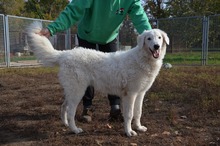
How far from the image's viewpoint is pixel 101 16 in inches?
171

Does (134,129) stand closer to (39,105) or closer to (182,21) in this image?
(39,105)

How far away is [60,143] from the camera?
346cm

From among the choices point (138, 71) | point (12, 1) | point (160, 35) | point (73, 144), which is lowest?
point (73, 144)

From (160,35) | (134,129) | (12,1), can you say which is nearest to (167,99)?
(134,129)

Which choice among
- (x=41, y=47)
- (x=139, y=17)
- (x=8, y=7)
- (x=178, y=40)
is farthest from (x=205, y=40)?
(x=8, y=7)

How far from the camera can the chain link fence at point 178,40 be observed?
40.2ft

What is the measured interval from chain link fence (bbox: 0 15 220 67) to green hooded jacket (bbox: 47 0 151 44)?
25.9 ft

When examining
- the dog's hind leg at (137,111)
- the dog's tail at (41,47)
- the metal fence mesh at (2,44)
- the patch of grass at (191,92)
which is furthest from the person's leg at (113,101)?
the metal fence mesh at (2,44)

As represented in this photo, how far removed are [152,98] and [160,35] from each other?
85.3 inches

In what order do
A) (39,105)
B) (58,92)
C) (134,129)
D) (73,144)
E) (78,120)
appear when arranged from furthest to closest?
(58,92)
(39,105)
(78,120)
(134,129)
(73,144)

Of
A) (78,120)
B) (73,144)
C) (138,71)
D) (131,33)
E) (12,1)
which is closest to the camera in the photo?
(73,144)

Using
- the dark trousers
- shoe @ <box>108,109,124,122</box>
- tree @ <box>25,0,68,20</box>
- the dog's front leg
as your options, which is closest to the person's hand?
the dark trousers

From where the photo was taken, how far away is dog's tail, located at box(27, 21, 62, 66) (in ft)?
12.6

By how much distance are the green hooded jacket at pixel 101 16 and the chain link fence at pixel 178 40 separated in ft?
25.9
